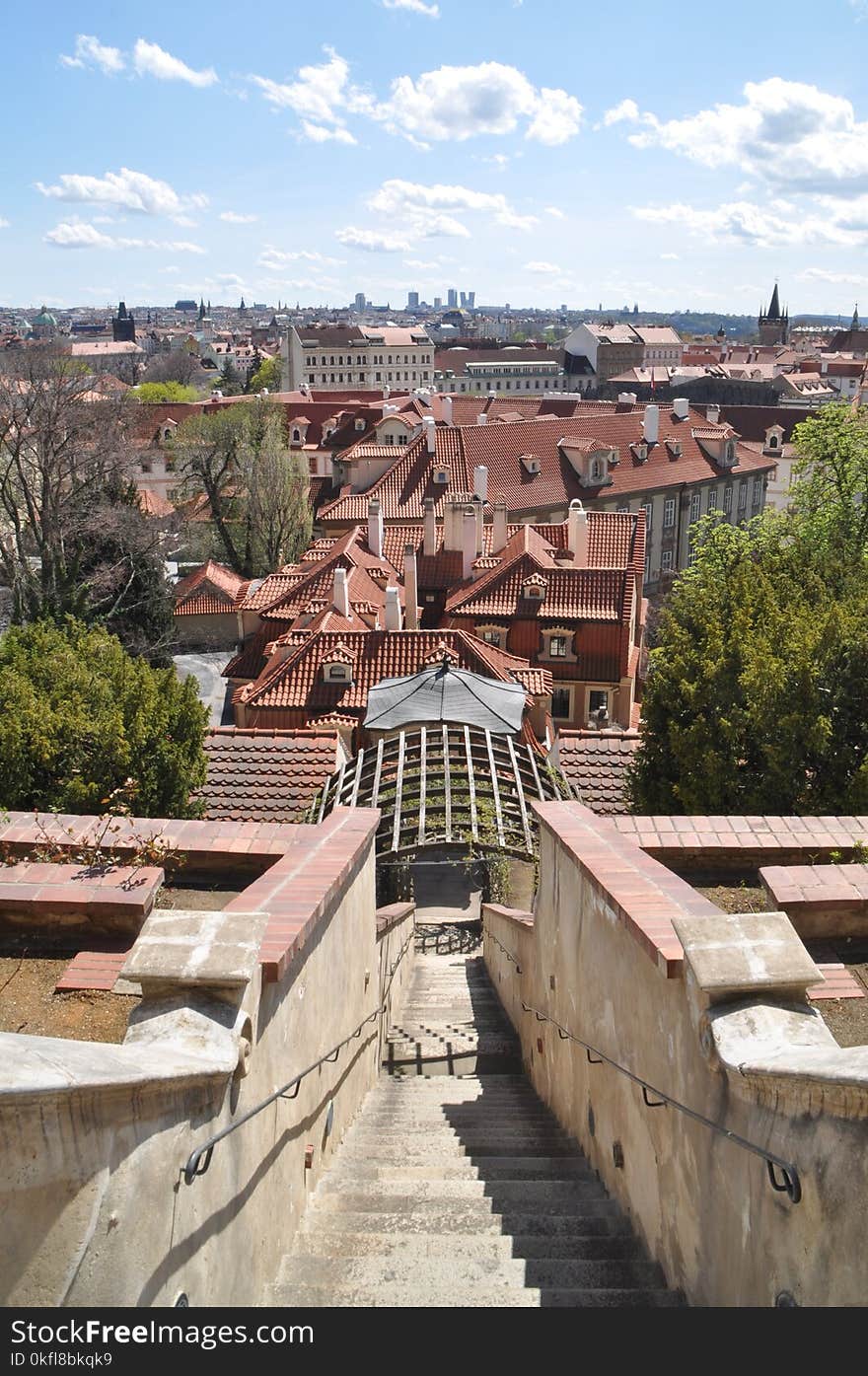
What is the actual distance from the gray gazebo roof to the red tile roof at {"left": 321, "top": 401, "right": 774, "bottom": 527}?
26.4 meters

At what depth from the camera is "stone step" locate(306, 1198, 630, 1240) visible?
611 cm

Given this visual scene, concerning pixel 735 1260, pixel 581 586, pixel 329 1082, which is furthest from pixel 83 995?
pixel 581 586

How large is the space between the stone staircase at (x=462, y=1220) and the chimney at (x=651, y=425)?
4902 centimetres

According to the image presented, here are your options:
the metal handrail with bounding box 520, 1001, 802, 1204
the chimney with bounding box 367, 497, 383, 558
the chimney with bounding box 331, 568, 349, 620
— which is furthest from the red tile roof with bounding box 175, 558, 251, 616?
the metal handrail with bounding box 520, 1001, 802, 1204

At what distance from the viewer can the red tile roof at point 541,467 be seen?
45875 mm

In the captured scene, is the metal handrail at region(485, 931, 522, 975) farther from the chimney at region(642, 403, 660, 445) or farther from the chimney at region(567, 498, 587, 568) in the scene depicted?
the chimney at region(642, 403, 660, 445)

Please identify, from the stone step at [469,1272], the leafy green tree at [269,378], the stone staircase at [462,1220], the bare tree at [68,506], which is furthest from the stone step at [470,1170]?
the leafy green tree at [269,378]

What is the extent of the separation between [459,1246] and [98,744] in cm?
771

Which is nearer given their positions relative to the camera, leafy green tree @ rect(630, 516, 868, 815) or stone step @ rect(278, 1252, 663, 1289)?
stone step @ rect(278, 1252, 663, 1289)

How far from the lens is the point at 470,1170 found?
7.41 metres

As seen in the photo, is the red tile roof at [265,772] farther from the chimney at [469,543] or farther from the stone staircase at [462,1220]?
the chimney at [469,543]

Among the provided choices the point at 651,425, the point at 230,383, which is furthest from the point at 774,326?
the point at 651,425

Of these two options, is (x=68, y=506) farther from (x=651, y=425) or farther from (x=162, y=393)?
(x=162, y=393)
